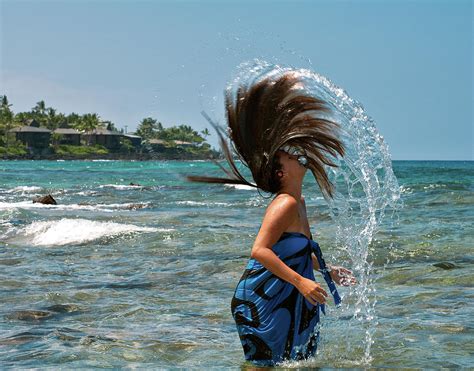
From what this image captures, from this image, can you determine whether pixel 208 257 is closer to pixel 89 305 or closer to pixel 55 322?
pixel 89 305

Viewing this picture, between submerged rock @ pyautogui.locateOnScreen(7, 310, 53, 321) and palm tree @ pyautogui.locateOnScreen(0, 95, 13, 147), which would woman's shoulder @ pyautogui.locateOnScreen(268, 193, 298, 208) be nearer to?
submerged rock @ pyautogui.locateOnScreen(7, 310, 53, 321)

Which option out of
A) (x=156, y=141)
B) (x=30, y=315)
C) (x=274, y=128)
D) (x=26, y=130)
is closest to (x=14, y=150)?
(x=26, y=130)

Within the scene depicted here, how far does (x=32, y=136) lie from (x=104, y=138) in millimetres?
21718

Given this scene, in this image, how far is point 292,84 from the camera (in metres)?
5.20

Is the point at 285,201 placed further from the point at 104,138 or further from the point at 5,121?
the point at 104,138

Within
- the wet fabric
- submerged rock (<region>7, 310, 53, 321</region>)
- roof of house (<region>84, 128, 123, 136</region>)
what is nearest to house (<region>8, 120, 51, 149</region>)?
roof of house (<region>84, 128, 123, 136</region>)

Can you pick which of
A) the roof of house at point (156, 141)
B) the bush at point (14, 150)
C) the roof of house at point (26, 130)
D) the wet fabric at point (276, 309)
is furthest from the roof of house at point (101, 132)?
the wet fabric at point (276, 309)

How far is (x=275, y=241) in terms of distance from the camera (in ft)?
16.0

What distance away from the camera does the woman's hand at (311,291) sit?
4.61 metres

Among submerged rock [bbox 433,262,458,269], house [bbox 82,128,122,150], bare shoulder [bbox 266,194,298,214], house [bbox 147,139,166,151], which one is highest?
house [bbox 82,128,122,150]

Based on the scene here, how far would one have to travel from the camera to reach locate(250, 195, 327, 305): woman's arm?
4.63 m

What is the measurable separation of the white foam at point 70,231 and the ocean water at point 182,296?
0.04m

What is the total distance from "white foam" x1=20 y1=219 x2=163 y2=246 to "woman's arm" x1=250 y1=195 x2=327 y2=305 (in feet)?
34.7

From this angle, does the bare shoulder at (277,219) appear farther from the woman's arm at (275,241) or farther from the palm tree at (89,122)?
the palm tree at (89,122)
